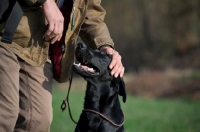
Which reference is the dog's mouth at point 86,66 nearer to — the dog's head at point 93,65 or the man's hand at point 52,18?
the dog's head at point 93,65

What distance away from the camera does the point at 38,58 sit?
3633 mm

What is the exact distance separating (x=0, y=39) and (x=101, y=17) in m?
1.09

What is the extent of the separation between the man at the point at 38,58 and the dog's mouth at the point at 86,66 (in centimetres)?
8

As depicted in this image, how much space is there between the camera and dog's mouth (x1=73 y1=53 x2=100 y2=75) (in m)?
3.90

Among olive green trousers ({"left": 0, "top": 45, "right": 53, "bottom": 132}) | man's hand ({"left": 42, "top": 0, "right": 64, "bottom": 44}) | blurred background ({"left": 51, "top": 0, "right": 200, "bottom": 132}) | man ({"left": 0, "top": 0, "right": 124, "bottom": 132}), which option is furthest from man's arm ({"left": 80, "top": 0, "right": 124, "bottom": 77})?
blurred background ({"left": 51, "top": 0, "right": 200, "bottom": 132})

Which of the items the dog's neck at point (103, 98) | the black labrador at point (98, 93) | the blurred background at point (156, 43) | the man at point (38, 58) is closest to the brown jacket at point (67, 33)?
the man at point (38, 58)

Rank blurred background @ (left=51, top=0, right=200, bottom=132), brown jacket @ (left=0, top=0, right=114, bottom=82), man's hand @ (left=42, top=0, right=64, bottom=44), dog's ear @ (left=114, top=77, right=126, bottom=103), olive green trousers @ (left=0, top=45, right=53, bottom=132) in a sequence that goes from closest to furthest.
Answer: olive green trousers @ (left=0, top=45, right=53, bottom=132), man's hand @ (left=42, top=0, right=64, bottom=44), brown jacket @ (left=0, top=0, right=114, bottom=82), dog's ear @ (left=114, top=77, right=126, bottom=103), blurred background @ (left=51, top=0, right=200, bottom=132)

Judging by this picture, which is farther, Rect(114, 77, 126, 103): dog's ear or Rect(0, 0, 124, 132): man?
Rect(114, 77, 126, 103): dog's ear

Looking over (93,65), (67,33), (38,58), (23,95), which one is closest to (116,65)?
(93,65)

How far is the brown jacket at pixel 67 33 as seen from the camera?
3539 millimetres

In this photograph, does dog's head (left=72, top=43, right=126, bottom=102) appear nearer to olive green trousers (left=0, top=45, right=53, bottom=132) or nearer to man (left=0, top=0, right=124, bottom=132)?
man (left=0, top=0, right=124, bottom=132)

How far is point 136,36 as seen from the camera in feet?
110

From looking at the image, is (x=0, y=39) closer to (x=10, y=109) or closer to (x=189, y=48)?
(x=10, y=109)

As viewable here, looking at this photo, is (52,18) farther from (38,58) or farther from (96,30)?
(96,30)
